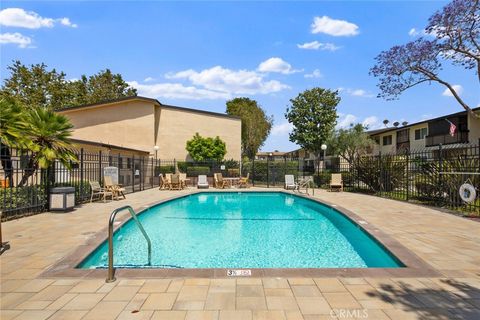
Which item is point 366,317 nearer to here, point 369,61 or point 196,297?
point 196,297

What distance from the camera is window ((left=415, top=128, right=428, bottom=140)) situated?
31.3 metres

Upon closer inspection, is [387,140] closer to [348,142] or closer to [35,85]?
[348,142]

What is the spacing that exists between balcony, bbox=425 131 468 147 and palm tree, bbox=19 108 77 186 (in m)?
30.5

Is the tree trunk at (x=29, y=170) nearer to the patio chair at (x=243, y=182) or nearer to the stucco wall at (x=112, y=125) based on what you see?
the patio chair at (x=243, y=182)

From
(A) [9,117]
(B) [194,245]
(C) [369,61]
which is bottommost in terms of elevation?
(B) [194,245]

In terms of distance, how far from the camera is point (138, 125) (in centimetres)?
2406

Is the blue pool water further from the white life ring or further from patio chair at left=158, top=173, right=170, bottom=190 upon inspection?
patio chair at left=158, top=173, right=170, bottom=190

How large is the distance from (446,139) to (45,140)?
31.9 m

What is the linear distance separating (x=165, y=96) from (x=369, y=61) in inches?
850

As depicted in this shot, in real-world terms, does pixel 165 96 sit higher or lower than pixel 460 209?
higher

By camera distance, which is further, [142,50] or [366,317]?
[142,50]

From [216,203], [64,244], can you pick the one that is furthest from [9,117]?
[216,203]

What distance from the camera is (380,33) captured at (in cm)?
1157

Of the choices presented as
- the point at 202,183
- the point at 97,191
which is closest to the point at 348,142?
the point at 202,183
